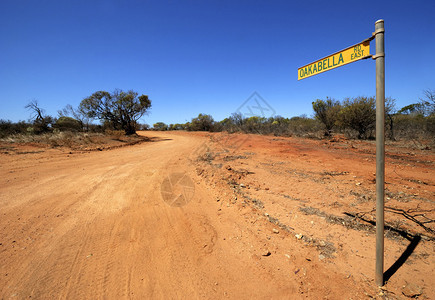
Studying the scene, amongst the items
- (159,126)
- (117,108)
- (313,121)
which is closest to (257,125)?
(313,121)

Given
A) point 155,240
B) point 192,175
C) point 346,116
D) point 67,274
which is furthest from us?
point 346,116


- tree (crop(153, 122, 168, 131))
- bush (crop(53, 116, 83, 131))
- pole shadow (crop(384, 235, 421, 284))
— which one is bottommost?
pole shadow (crop(384, 235, 421, 284))

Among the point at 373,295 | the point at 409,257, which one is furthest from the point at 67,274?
the point at 409,257

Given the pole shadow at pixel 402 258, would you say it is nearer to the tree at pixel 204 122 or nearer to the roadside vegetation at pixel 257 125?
the roadside vegetation at pixel 257 125

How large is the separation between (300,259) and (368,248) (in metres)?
0.95

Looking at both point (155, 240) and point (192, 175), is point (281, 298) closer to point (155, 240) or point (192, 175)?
point (155, 240)

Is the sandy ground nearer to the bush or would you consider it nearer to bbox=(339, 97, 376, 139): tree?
bbox=(339, 97, 376, 139): tree

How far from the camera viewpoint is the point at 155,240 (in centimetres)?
248

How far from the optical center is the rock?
5.58 feet

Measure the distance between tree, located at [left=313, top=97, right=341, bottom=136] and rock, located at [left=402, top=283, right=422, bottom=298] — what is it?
17017 millimetres

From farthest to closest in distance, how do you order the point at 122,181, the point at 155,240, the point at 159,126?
1. the point at 159,126
2. the point at 122,181
3. the point at 155,240

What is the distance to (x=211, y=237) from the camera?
2.58 meters

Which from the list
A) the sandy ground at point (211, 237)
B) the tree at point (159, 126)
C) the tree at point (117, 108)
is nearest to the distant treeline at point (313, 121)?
the tree at point (117, 108)

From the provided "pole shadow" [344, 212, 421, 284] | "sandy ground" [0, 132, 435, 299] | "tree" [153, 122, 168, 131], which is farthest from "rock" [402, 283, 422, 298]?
"tree" [153, 122, 168, 131]
